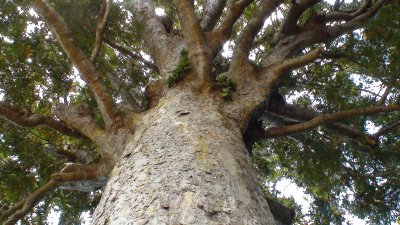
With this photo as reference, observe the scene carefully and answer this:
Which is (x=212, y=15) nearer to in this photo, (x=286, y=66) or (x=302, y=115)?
(x=302, y=115)

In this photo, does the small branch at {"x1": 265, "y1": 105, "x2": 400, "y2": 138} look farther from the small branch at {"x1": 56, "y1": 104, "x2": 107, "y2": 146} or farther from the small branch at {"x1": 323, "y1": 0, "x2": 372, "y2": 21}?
the small branch at {"x1": 323, "y1": 0, "x2": 372, "y2": 21}

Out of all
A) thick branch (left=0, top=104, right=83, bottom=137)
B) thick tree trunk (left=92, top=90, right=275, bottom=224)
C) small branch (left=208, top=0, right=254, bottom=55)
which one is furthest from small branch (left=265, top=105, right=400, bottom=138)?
thick branch (left=0, top=104, right=83, bottom=137)

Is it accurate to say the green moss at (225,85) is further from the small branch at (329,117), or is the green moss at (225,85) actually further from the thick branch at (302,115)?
the thick branch at (302,115)

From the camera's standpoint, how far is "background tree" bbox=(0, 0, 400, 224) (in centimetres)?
238

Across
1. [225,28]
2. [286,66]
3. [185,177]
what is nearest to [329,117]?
[286,66]

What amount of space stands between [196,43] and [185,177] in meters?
2.22

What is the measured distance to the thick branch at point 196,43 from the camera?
12.7ft

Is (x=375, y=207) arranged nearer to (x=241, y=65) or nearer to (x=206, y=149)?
(x=241, y=65)

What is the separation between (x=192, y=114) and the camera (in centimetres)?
315

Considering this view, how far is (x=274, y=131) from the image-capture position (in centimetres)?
397

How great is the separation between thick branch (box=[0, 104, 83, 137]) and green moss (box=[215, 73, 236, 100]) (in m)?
1.69

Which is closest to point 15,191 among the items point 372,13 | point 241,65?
point 241,65

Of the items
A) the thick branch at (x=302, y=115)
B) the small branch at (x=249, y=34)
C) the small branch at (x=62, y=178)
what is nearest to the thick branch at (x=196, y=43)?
the small branch at (x=249, y=34)

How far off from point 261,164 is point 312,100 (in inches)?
68.8
